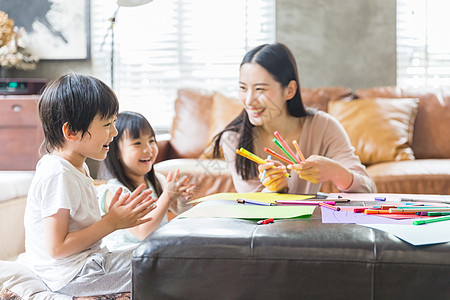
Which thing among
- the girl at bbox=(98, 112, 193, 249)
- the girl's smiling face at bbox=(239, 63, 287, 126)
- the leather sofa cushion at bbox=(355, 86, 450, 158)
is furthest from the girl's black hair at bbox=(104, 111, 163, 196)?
the leather sofa cushion at bbox=(355, 86, 450, 158)

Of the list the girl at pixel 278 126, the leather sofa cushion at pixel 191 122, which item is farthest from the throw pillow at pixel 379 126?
the girl at pixel 278 126

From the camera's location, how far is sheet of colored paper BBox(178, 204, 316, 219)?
98cm

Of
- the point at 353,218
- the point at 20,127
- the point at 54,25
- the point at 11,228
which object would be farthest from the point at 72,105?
the point at 54,25

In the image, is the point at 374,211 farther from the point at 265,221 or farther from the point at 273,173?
the point at 273,173

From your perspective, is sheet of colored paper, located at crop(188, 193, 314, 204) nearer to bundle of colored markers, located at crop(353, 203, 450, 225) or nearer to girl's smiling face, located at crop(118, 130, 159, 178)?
bundle of colored markers, located at crop(353, 203, 450, 225)

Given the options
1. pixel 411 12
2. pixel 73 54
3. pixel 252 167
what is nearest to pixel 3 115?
pixel 73 54

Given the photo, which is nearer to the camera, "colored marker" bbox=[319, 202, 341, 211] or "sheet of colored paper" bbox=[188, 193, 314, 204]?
"colored marker" bbox=[319, 202, 341, 211]

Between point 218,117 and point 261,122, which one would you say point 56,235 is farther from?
point 218,117

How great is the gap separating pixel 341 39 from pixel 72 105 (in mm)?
2616

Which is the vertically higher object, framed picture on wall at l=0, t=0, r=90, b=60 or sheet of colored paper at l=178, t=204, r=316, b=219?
framed picture on wall at l=0, t=0, r=90, b=60

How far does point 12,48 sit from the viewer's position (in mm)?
3643

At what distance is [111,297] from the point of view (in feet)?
3.81

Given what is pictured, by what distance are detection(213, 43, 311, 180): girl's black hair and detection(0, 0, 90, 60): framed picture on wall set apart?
7.93 ft

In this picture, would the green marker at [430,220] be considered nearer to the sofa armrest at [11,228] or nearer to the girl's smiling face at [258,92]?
the girl's smiling face at [258,92]
